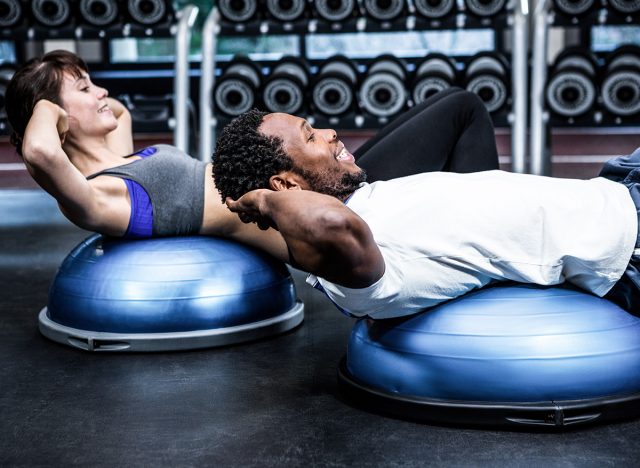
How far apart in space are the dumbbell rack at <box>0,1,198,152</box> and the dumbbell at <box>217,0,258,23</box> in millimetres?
248

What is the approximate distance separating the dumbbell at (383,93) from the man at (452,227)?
3221mm

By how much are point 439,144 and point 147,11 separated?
3128mm

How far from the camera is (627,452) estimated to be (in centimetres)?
148

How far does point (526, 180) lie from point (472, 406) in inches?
18.5

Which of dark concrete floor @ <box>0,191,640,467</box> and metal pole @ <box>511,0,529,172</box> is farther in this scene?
metal pole @ <box>511,0,529,172</box>

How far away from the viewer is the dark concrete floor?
151cm

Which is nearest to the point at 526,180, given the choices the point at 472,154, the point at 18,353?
the point at 472,154

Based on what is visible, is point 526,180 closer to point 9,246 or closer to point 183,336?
point 183,336

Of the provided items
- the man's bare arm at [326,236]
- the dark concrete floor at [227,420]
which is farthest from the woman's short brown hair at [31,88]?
the man's bare arm at [326,236]

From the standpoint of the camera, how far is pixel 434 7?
487 centimetres

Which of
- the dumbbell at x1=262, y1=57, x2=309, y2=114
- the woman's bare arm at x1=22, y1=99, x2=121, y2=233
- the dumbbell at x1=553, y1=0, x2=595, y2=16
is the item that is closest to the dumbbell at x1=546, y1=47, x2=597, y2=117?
the dumbbell at x1=553, y1=0, x2=595, y2=16

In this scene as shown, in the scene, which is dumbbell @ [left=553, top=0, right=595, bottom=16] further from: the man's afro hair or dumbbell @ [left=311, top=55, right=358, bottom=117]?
the man's afro hair

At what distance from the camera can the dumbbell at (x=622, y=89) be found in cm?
469

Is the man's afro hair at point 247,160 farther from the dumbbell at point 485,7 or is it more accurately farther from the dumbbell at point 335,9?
the dumbbell at point 485,7
